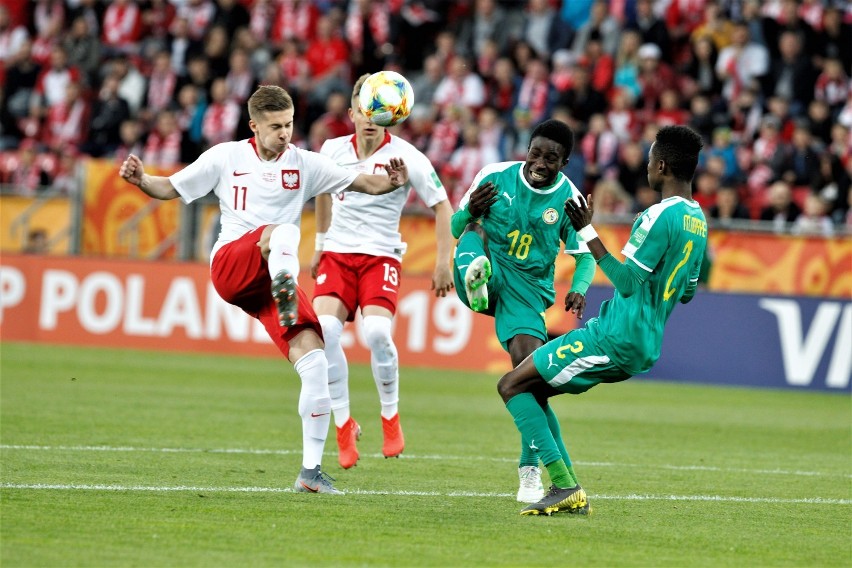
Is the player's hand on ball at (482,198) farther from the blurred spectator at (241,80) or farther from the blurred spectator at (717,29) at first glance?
the blurred spectator at (241,80)

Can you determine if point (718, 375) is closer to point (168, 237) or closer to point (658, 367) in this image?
point (658, 367)

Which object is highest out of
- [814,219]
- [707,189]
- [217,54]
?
[217,54]

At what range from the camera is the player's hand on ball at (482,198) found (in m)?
8.32

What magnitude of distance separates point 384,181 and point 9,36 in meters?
20.1

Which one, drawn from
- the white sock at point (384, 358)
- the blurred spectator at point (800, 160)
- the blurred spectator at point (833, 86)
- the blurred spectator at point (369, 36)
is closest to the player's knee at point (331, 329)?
the white sock at point (384, 358)

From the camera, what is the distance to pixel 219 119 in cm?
2317

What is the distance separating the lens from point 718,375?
19188 mm

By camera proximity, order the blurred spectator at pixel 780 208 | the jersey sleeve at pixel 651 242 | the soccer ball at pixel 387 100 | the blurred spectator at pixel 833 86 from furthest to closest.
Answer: the blurred spectator at pixel 833 86
the blurred spectator at pixel 780 208
the soccer ball at pixel 387 100
the jersey sleeve at pixel 651 242

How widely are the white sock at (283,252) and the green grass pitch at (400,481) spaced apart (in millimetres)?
1291

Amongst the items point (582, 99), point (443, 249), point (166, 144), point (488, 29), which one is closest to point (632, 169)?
point (582, 99)

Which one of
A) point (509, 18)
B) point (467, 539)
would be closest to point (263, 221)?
point (467, 539)

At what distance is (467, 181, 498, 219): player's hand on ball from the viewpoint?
8320 mm

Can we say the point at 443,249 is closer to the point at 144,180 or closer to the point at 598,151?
the point at 144,180

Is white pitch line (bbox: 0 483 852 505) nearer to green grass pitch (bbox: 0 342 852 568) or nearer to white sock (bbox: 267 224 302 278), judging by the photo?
green grass pitch (bbox: 0 342 852 568)
